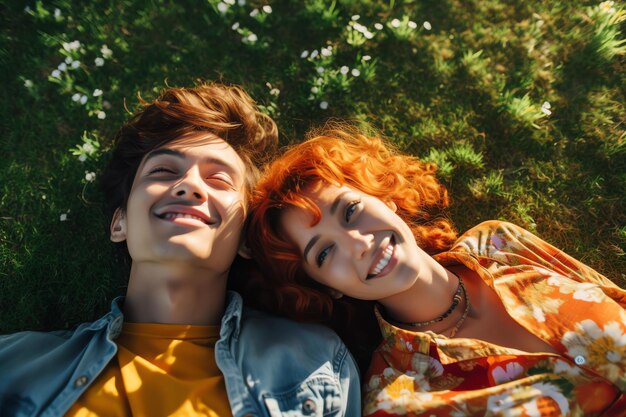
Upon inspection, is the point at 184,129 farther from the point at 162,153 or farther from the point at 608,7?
the point at 608,7

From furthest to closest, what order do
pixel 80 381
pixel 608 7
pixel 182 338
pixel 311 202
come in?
pixel 608 7 → pixel 182 338 → pixel 311 202 → pixel 80 381

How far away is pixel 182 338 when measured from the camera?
2.88m

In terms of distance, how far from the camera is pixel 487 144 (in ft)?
12.6

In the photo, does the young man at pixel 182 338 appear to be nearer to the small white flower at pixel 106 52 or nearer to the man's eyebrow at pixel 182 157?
the man's eyebrow at pixel 182 157

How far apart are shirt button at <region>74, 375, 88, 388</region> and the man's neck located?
42cm

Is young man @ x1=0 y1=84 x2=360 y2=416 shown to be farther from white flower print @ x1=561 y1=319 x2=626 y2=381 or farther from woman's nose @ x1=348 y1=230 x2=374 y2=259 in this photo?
white flower print @ x1=561 y1=319 x2=626 y2=381

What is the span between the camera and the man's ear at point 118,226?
10.2 feet

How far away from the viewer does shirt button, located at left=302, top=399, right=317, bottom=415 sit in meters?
2.70

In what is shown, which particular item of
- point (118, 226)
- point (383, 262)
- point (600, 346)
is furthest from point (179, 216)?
point (600, 346)

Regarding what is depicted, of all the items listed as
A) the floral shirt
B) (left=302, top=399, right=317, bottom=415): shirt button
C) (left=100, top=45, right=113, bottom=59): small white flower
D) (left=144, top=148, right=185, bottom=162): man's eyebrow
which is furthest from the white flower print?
(left=100, top=45, right=113, bottom=59): small white flower

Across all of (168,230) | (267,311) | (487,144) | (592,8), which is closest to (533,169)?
(487,144)

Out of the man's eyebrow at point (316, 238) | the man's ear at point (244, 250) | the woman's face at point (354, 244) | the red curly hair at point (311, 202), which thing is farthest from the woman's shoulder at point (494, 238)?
the man's ear at point (244, 250)

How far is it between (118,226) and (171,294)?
2.00ft

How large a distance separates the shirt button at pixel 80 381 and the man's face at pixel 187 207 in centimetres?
67
